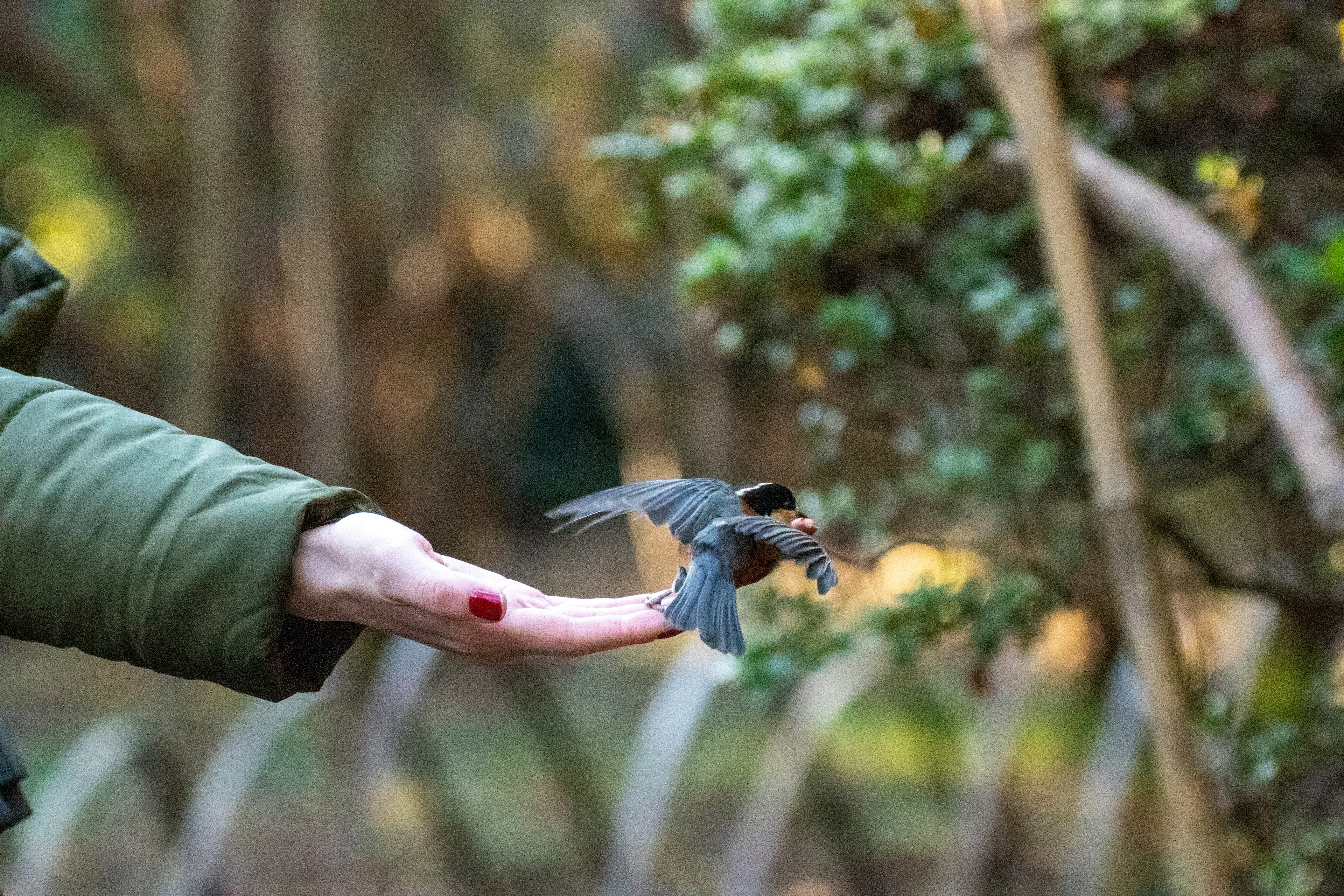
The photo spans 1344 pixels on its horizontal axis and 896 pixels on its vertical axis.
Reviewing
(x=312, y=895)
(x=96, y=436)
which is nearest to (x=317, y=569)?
(x=96, y=436)

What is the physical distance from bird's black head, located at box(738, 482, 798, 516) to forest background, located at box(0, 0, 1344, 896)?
49cm

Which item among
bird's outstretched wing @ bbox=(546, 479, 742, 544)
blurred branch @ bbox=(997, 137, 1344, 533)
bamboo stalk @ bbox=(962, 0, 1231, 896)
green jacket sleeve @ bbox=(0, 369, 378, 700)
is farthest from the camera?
bamboo stalk @ bbox=(962, 0, 1231, 896)

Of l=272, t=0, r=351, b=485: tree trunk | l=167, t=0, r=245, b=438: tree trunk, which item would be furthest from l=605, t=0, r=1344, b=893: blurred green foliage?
l=272, t=0, r=351, b=485: tree trunk

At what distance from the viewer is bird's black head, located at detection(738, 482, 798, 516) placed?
99cm

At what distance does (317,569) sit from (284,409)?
5703 millimetres

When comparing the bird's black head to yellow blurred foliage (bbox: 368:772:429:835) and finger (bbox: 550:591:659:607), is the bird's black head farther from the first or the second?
yellow blurred foliage (bbox: 368:772:429:835)

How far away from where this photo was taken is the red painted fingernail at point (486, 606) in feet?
2.59

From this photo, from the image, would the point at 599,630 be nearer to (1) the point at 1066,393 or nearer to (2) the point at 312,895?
(1) the point at 1066,393

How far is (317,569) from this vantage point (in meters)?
0.80

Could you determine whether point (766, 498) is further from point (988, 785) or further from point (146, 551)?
point (988, 785)

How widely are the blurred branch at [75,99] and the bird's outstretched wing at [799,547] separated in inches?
186

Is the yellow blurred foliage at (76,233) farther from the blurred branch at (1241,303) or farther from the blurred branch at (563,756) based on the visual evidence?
the blurred branch at (1241,303)

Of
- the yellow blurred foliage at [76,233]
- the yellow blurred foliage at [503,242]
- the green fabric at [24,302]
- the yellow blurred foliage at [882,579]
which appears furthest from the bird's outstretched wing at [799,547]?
the yellow blurred foliage at [76,233]

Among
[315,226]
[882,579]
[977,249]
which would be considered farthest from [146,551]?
[315,226]
